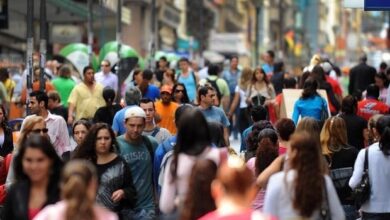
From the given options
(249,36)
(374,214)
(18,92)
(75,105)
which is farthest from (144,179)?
(249,36)

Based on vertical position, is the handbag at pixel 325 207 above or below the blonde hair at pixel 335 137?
below

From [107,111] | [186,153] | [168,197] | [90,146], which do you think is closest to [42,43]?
[107,111]

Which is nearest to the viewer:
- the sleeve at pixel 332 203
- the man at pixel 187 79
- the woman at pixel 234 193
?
the woman at pixel 234 193

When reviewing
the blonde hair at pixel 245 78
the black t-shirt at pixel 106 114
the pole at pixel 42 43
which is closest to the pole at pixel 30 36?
the pole at pixel 42 43

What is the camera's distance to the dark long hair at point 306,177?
340 inches

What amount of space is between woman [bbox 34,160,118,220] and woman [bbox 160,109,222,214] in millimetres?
1230

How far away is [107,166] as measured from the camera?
11211mm

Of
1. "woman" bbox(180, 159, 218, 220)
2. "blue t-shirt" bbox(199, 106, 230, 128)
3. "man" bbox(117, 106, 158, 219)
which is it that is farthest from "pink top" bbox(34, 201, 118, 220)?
"blue t-shirt" bbox(199, 106, 230, 128)

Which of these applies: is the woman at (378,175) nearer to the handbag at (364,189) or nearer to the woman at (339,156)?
the handbag at (364,189)

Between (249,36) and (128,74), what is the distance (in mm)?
56856

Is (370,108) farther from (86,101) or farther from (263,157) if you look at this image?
(263,157)

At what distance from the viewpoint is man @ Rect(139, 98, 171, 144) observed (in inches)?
547

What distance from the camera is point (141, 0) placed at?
5459 cm

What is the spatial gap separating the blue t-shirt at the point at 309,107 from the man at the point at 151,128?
3669mm
